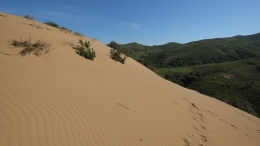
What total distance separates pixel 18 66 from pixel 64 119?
8.08ft

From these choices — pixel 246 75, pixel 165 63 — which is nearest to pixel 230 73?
pixel 246 75

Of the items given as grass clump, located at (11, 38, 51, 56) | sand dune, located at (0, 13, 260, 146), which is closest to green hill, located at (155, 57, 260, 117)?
sand dune, located at (0, 13, 260, 146)

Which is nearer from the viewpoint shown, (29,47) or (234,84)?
(29,47)

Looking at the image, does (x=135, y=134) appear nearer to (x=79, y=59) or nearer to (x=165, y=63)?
(x=79, y=59)

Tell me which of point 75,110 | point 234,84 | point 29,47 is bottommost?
point 234,84

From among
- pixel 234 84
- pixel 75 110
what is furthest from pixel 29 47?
pixel 234 84

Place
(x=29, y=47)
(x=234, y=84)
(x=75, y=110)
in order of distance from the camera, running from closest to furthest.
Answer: (x=75, y=110), (x=29, y=47), (x=234, y=84)

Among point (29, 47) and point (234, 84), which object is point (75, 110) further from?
point (234, 84)

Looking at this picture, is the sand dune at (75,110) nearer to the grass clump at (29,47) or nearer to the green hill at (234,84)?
the grass clump at (29,47)

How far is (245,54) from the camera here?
108000 mm

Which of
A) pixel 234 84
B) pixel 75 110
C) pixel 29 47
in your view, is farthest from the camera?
pixel 234 84

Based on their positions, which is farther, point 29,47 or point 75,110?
point 29,47

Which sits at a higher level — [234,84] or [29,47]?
[29,47]

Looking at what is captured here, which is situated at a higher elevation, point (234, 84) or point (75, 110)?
point (75, 110)
